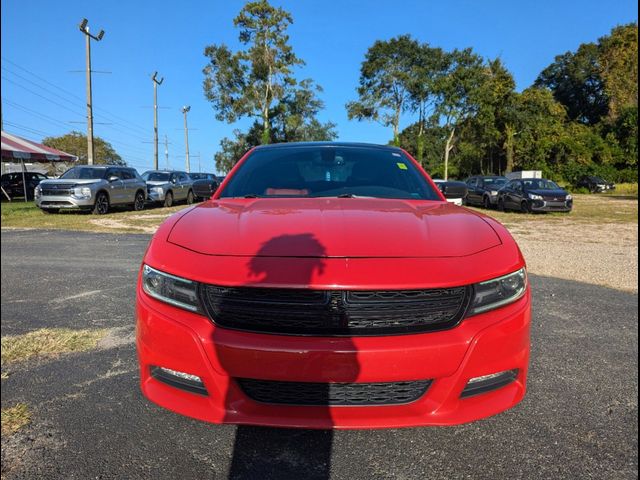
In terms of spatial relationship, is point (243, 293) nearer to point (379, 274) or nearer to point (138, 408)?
point (379, 274)

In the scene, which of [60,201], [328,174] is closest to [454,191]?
[328,174]

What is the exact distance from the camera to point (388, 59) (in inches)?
1721

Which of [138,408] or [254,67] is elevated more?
[254,67]

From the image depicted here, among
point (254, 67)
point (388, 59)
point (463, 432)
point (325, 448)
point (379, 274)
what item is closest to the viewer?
point (379, 274)

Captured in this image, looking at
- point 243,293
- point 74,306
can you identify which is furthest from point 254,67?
point 243,293

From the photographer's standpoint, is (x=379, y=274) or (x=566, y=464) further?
(x=566, y=464)

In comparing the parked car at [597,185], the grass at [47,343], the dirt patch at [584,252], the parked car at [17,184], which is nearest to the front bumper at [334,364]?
the grass at [47,343]

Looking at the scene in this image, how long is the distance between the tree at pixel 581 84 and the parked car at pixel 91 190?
60.6m

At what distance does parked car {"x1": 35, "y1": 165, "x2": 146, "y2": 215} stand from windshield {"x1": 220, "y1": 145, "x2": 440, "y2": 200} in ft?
42.3

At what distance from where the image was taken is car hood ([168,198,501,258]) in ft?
6.36

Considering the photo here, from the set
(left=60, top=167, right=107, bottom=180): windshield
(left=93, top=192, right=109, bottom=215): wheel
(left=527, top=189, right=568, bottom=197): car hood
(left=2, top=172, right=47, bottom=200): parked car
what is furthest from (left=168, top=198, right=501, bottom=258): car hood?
(left=2, top=172, right=47, bottom=200): parked car

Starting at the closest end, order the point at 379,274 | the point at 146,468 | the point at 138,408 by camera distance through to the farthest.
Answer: the point at 379,274 < the point at 146,468 < the point at 138,408

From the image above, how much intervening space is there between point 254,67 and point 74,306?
36.4m

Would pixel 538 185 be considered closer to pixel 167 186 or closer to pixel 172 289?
pixel 167 186
